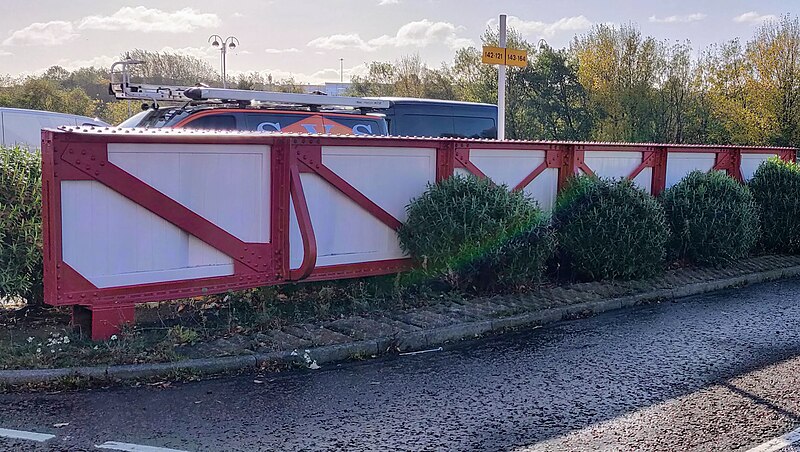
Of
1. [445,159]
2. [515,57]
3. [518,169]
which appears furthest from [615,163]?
[515,57]

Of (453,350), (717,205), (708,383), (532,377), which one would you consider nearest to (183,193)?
(453,350)

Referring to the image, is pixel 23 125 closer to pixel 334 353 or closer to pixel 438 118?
pixel 438 118

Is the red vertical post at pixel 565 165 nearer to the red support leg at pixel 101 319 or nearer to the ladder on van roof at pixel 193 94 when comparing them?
the ladder on van roof at pixel 193 94

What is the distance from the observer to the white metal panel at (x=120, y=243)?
5812 mm

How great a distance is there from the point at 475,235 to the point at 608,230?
6.78 feet

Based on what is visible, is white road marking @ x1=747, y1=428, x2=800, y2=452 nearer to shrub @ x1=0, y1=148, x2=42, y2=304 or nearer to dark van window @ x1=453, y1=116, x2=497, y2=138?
shrub @ x1=0, y1=148, x2=42, y2=304

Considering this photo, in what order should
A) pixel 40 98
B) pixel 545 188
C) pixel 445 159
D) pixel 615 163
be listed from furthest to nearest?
pixel 40 98
pixel 615 163
pixel 545 188
pixel 445 159

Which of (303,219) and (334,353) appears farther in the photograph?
(303,219)

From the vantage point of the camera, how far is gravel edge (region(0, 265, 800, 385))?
17.3 feet

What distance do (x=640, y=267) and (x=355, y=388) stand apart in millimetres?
5039

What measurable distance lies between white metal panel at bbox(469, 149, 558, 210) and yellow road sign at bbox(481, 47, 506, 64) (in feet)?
16.5

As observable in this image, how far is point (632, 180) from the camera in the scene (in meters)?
9.64

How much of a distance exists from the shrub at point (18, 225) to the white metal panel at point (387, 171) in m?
2.70

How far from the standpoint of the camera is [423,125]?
15680mm
